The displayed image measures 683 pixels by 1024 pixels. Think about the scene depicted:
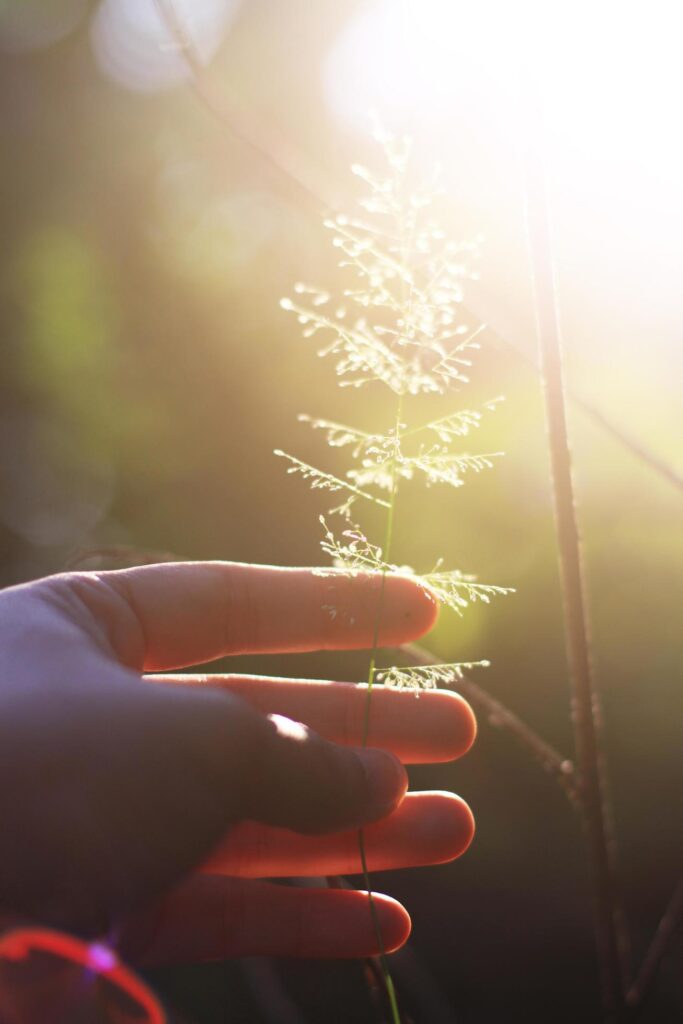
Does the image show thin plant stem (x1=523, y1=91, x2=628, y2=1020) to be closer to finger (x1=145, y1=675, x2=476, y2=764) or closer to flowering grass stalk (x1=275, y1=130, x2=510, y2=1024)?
flowering grass stalk (x1=275, y1=130, x2=510, y2=1024)

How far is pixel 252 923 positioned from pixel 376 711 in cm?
36

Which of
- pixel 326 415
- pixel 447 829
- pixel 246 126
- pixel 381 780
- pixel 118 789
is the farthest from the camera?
pixel 326 415

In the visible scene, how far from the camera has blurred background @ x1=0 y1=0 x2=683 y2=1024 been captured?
1.75 m

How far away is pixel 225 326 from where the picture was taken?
279 centimetres

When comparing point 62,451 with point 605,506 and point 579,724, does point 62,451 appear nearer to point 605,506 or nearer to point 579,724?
point 605,506

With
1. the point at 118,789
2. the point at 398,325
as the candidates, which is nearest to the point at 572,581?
the point at 398,325

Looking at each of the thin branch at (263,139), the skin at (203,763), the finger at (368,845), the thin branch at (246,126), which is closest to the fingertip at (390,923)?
the skin at (203,763)

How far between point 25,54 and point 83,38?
271 mm

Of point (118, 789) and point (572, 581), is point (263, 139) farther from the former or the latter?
point (118, 789)

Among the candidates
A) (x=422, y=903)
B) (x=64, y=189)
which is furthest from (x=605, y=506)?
(x=64, y=189)

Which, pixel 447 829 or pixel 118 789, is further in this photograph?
pixel 447 829

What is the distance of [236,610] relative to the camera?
118 cm

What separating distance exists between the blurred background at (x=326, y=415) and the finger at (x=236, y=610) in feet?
1.55

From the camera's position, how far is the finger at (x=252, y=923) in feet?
3.48
